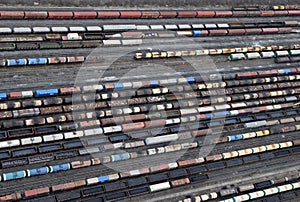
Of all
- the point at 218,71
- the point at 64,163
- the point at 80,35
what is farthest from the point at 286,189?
the point at 80,35

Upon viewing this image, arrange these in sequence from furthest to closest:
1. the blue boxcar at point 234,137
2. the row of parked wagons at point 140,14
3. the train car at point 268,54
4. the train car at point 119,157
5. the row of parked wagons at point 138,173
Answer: the train car at point 268,54
the row of parked wagons at point 140,14
the blue boxcar at point 234,137
the train car at point 119,157
the row of parked wagons at point 138,173

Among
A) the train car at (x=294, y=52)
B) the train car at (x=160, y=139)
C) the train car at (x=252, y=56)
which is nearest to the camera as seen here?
the train car at (x=160, y=139)

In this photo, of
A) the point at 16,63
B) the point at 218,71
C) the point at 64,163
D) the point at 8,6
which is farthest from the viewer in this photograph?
the point at 218,71

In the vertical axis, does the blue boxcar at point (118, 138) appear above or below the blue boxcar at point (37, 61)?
below

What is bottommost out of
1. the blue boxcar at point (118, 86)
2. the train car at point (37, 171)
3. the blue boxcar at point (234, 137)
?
the blue boxcar at point (234, 137)

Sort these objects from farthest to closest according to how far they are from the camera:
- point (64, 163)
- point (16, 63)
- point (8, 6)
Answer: point (8, 6)
point (16, 63)
point (64, 163)

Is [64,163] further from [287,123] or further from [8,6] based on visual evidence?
[287,123]

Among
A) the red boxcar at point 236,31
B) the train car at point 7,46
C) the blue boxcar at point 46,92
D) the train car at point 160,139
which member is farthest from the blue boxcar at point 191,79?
the train car at point 7,46

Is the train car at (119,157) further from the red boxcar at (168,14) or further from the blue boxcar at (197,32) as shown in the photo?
the red boxcar at (168,14)

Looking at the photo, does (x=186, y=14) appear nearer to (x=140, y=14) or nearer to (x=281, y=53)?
(x=140, y=14)

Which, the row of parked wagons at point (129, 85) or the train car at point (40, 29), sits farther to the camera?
the train car at point (40, 29)

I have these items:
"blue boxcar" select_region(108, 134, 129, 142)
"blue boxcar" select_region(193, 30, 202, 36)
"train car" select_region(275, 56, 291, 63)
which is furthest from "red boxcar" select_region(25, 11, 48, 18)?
"train car" select_region(275, 56, 291, 63)
